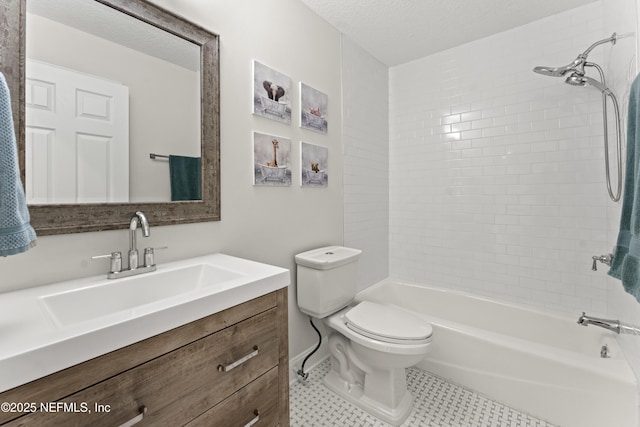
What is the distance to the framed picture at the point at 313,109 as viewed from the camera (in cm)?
190

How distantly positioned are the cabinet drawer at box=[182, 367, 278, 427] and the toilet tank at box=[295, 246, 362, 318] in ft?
2.25

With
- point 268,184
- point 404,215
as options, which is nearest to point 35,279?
point 268,184

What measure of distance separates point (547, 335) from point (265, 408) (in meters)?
1.97

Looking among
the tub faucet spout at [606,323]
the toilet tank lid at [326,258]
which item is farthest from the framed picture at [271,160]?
the tub faucet spout at [606,323]

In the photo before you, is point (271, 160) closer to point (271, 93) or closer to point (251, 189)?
point (251, 189)

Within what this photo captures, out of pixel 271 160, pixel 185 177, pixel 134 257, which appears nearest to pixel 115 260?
pixel 134 257

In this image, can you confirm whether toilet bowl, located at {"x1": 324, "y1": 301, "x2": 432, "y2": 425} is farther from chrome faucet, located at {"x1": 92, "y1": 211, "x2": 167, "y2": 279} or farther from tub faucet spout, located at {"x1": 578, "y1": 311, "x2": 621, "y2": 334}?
chrome faucet, located at {"x1": 92, "y1": 211, "x2": 167, "y2": 279}

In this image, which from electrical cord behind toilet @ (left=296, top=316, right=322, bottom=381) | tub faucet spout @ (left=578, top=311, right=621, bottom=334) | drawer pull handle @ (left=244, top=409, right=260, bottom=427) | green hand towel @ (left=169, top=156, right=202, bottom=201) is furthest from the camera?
electrical cord behind toilet @ (left=296, top=316, right=322, bottom=381)

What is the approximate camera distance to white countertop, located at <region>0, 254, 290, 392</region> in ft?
1.79

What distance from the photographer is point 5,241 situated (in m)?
0.65

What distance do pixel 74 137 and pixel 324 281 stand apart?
133 cm

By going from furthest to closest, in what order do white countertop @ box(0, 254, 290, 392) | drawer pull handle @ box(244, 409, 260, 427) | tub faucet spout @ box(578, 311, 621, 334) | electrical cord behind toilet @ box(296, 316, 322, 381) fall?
electrical cord behind toilet @ box(296, 316, 322, 381)
tub faucet spout @ box(578, 311, 621, 334)
drawer pull handle @ box(244, 409, 260, 427)
white countertop @ box(0, 254, 290, 392)

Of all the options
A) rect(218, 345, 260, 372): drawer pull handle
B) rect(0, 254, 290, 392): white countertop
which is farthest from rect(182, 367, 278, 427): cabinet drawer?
rect(0, 254, 290, 392): white countertop

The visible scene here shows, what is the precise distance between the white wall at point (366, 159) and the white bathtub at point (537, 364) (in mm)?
412
